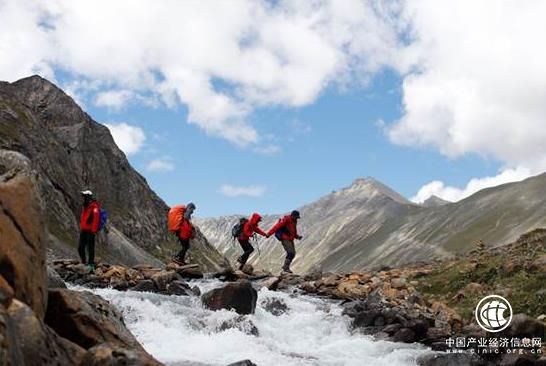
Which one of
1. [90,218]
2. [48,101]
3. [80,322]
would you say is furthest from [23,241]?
[48,101]

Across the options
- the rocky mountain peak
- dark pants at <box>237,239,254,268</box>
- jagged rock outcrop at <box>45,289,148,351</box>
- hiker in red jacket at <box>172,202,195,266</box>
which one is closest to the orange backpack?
hiker in red jacket at <box>172,202,195,266</box>

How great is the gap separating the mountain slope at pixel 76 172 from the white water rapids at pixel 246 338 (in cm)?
3530

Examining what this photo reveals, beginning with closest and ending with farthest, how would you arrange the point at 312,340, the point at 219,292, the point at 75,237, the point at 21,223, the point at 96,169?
the point at 21,223 < the point at 312,340 < the point at 219,292 < the point at 75,237 < the point at 96,169

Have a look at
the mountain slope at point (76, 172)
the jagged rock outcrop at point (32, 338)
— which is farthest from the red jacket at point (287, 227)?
the mountain slope at point (76, 172)

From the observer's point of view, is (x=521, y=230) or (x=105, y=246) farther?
(x=521, y=230)

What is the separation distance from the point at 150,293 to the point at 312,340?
6.80 m

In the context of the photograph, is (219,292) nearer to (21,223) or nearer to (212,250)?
(21,223)

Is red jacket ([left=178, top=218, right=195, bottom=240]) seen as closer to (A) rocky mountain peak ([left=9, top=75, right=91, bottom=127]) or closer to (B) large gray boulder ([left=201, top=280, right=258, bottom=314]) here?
(B) large gray boulder ([left=201, top=280, right=258, bottom=314])

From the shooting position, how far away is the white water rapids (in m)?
18.1

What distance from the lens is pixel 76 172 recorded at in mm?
82062

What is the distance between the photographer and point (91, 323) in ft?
39.8

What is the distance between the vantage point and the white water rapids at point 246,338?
1812 cm

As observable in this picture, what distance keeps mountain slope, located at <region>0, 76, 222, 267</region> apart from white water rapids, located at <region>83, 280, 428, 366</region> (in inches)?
1390

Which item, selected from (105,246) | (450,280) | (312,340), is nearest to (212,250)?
(105,246)
